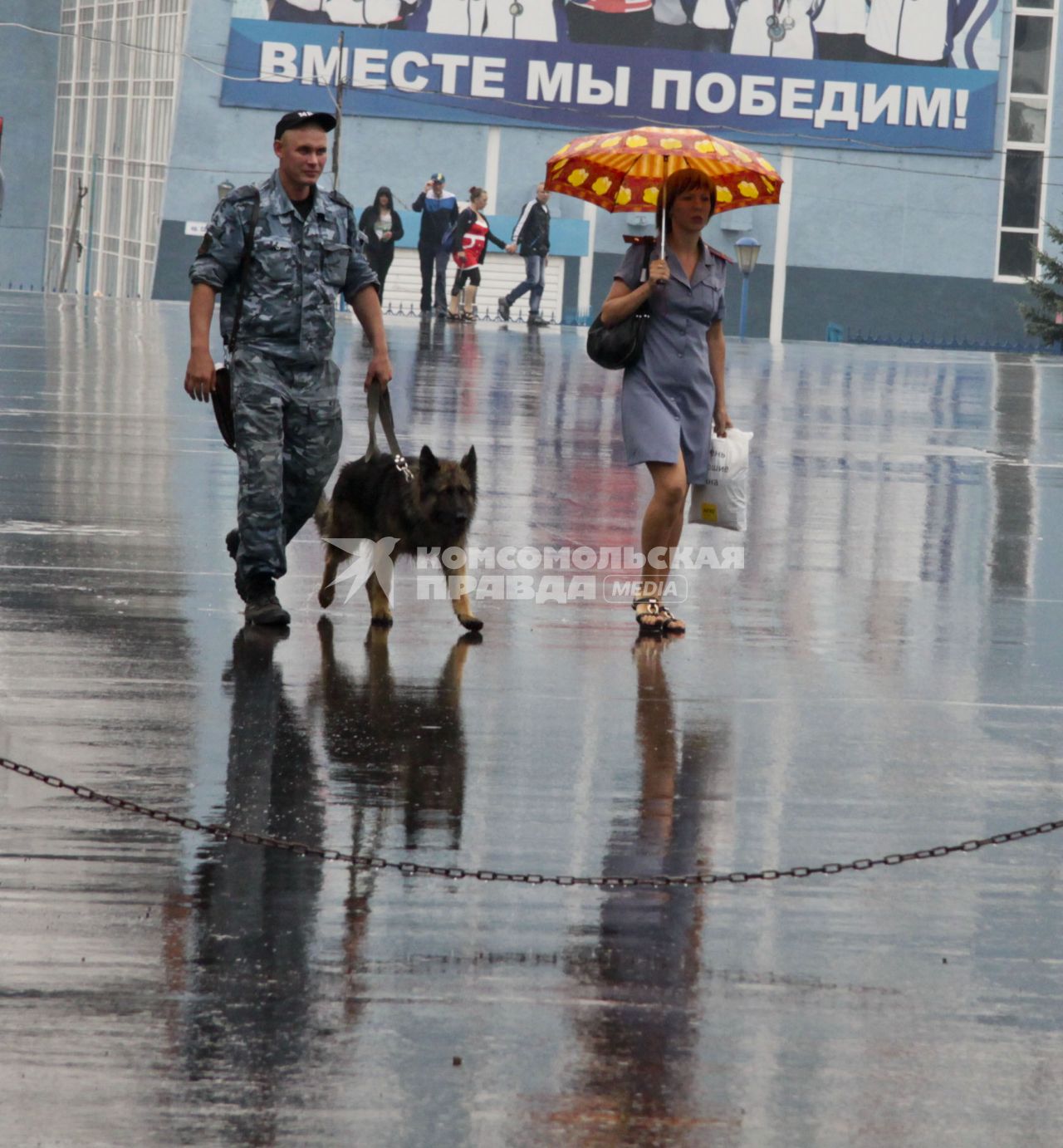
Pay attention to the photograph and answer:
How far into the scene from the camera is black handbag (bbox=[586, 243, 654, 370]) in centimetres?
802

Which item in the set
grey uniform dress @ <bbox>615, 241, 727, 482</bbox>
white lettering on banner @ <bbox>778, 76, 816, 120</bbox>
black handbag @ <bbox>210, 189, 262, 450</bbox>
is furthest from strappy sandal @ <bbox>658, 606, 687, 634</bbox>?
white lettering on banner @ <bbox>778, 76, 816, 120</bbox>

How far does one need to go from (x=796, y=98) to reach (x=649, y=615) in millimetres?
41406

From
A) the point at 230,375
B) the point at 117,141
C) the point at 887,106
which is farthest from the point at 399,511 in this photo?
the point at 117,141

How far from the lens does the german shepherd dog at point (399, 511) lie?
Answer: 304 inches

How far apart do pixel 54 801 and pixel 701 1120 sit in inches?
93.9

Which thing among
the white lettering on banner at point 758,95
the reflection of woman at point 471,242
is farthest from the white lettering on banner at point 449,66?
the reflection of woman at point 471,242

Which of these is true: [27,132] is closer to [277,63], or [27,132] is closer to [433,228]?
[277,63]

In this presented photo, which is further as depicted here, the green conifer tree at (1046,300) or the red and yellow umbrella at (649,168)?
the green conifer tree at (1046,300)

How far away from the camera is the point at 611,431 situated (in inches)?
655

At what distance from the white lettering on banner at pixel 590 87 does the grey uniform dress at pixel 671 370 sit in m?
40.5

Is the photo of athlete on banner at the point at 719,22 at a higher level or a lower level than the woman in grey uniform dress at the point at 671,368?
higher

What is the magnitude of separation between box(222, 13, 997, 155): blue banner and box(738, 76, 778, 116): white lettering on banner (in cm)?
2

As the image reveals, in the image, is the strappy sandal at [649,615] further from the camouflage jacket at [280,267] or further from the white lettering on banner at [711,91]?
the white lettering on banner at [711,91]

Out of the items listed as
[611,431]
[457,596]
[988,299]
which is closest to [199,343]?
[457,596]
